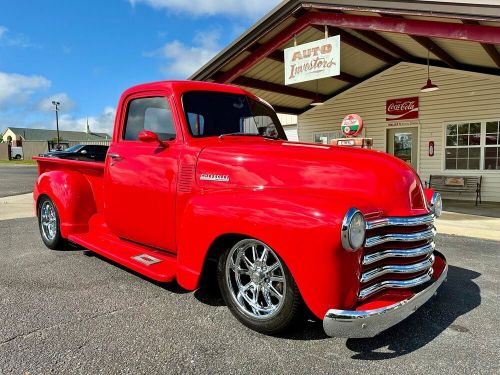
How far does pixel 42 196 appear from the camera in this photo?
559 cm

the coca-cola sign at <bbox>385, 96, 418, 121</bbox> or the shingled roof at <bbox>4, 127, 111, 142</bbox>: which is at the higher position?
the shingled roof at <bbox>4, 127, 111, 142</bbox>

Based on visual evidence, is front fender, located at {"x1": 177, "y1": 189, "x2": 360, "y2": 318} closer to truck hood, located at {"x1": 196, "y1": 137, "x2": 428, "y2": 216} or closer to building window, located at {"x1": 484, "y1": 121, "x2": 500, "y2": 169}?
truck hood, located at {"x1": 196, "y1": 137, "x2": 428, "y2": 216}

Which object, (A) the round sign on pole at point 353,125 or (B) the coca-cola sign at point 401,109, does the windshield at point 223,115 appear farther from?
(B) the coca-cola sign at point 401,109

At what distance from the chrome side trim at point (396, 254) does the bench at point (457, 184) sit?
9.36 meters

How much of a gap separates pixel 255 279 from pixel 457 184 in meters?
10.4

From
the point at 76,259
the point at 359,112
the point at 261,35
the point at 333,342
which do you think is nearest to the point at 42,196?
the point at 76,259

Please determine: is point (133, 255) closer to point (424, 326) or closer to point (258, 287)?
point (258, 287)

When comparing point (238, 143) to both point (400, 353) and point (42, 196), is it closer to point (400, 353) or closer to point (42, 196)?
point (400, 353)

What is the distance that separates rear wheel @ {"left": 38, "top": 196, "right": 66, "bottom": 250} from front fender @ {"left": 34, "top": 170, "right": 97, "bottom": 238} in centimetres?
24

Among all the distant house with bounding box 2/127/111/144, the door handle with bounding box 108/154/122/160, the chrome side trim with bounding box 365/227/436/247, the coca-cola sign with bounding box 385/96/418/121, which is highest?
the distant house with bounding box 2/127/111/144

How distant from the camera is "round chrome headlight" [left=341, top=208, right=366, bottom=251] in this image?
2.39m

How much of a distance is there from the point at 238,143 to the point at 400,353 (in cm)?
214

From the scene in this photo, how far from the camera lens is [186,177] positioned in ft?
11.7

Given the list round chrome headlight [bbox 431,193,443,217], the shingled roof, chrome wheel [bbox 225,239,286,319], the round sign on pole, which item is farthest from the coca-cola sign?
the shingled roof
